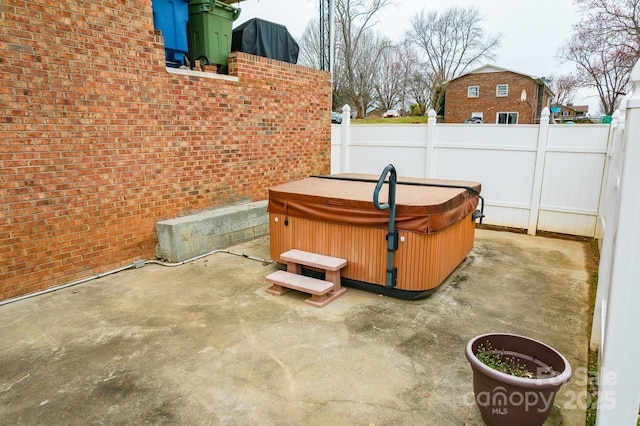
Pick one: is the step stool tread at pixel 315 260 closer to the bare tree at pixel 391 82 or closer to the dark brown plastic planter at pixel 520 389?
the dark brown plastic planter at pixel 520 389

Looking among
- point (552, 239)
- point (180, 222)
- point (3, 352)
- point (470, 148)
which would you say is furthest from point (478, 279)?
point (3, 352)

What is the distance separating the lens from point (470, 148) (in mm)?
6695

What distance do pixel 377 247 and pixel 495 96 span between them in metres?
27.3

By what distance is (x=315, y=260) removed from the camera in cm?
410

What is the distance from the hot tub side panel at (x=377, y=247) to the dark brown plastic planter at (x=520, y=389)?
4.92 ft

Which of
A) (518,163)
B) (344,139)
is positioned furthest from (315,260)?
(344,139)

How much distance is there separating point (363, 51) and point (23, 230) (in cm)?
2772

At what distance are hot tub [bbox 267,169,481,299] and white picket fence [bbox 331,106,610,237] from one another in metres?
2.09

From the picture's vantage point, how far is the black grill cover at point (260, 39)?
251 inches

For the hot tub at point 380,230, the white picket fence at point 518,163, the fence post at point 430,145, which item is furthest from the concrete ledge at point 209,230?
the fence post at point 430,145

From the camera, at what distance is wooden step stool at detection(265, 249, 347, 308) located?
380 cm

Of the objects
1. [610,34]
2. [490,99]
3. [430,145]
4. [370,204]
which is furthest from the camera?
[490,99]

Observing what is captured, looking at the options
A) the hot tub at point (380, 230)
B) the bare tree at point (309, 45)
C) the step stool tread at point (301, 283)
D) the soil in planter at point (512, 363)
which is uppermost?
the bare tree at point (309, 45)

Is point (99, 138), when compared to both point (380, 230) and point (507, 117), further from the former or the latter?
point (507, 117)
